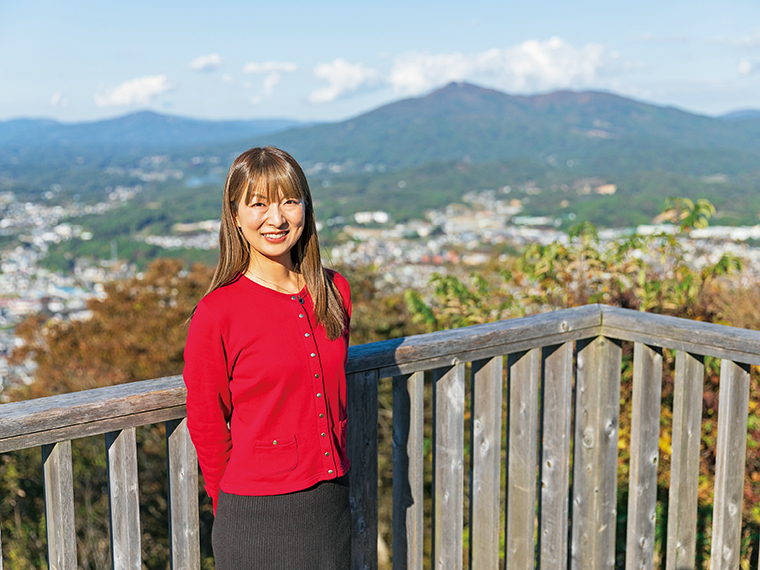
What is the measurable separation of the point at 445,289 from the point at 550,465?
2.42 metres

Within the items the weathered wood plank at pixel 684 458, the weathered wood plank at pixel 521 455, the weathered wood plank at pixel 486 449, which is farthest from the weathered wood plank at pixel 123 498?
the weathered wood plank at pixel 684 458

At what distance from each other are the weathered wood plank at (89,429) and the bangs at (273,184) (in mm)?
507

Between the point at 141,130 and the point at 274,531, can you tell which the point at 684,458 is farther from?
the point at 141,130

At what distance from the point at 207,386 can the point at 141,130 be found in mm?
131896

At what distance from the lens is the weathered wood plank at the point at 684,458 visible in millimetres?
2072

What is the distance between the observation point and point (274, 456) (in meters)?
1.52

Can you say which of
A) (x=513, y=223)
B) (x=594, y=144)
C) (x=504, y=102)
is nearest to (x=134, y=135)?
(x=504, y=102)

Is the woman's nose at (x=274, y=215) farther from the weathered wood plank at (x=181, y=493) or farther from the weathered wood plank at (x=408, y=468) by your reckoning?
A: the weathered wood plank at (x=408, y=468)

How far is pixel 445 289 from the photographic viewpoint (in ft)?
15.0

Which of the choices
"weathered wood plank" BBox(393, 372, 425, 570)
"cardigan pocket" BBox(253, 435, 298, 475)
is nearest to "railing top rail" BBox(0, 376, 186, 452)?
"cardigan pocket" BBox(253, 435, 298, 475)

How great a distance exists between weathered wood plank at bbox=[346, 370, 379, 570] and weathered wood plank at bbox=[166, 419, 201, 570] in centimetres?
43

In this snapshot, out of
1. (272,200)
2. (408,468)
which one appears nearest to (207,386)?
(272,200)

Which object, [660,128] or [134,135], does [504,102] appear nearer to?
[660,128]

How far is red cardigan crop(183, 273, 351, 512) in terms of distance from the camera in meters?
1.46
